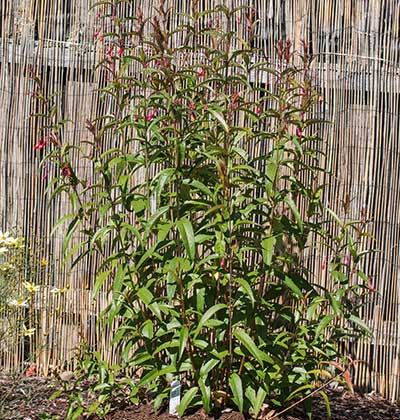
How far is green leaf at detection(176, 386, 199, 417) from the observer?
3481mm

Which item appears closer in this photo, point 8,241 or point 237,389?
point 237,389

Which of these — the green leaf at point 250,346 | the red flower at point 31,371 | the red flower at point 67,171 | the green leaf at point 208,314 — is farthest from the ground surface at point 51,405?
the red flower at point 67,171

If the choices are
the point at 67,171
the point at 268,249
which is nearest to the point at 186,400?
the point at 268,249

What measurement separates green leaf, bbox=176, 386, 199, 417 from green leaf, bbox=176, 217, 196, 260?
26.6 inches

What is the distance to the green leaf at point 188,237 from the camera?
3.21m

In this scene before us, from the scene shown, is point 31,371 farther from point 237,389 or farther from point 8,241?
point 237,389

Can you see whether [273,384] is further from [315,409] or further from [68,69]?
[68,69]

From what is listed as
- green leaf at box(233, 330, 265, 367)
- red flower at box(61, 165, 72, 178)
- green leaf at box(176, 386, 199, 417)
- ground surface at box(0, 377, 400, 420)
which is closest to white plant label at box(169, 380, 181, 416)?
green leaf at box(176, 386, 199, 417)

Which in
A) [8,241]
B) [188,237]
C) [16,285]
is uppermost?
[188,237]

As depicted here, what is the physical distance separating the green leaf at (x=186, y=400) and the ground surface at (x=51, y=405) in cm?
41

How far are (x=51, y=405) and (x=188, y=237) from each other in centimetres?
175

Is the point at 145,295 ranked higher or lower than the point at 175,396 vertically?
higher

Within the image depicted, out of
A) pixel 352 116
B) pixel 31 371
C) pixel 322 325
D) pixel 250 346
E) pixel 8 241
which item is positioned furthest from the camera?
pixel 31 371

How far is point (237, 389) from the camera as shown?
134 inches
